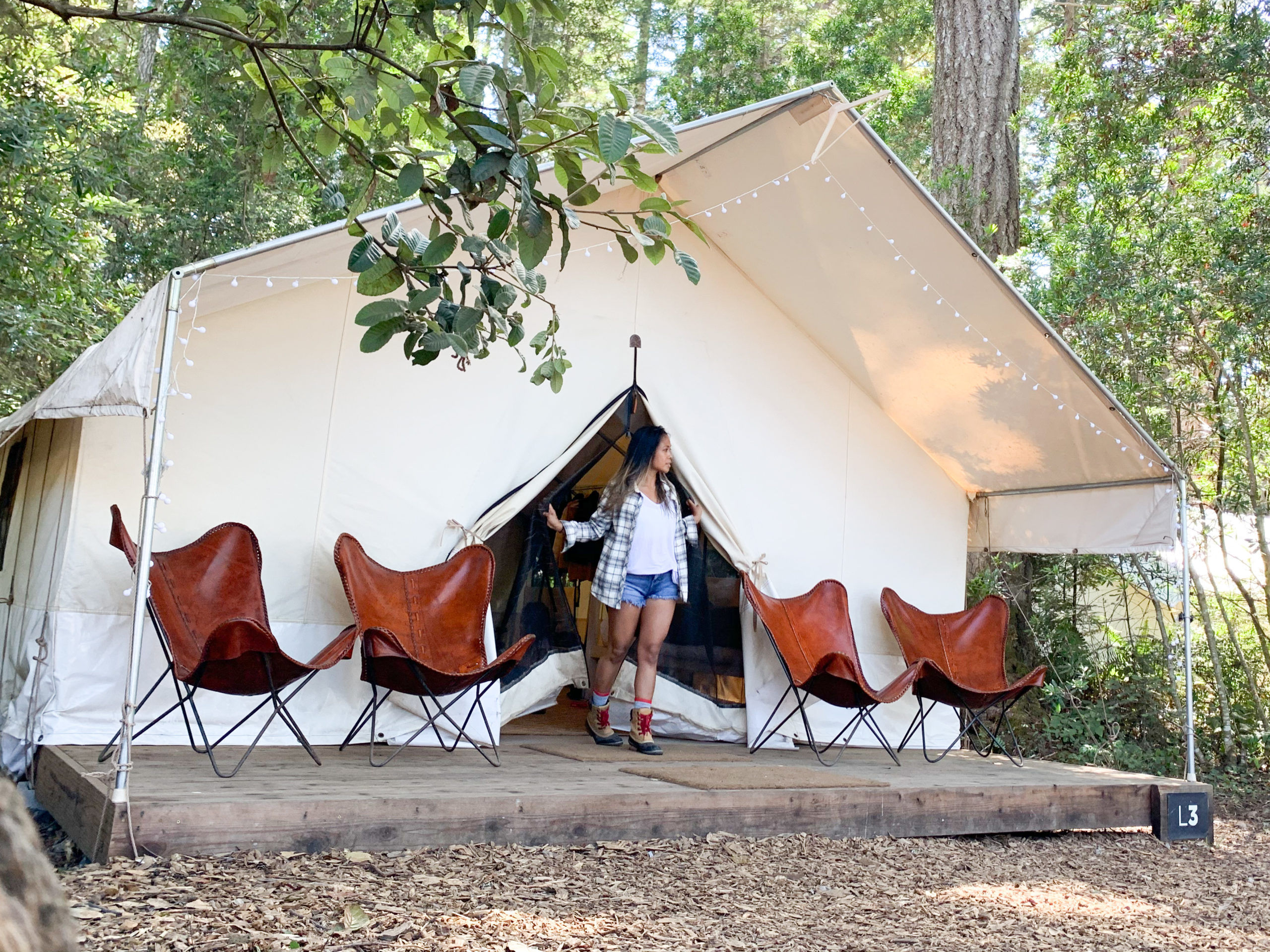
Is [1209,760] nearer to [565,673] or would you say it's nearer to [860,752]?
[860,752]

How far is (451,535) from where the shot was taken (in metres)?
4.37

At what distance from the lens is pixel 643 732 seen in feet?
14.2

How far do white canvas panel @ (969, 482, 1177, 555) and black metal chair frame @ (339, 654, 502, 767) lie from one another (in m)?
2.87

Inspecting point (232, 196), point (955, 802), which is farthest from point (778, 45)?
point (955, 802)

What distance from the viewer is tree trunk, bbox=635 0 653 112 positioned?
12141 mm

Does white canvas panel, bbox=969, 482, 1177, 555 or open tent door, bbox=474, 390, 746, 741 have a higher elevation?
white canvas panel, bbox=969, 482, 1177, 555

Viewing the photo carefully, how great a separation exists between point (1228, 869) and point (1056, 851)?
0.63m

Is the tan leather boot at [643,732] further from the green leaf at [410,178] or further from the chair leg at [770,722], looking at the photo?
the green leaf at [410,178]

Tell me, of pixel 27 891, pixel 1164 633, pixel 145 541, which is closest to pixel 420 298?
pixel 145 541

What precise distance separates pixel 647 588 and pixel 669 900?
1835mm

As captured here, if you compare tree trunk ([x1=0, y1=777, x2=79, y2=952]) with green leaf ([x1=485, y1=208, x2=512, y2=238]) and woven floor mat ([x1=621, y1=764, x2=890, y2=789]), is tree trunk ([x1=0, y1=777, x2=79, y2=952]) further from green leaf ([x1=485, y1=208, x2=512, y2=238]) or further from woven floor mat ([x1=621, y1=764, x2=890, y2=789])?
woven floor mat ([x1=621, y1=764, x2=890, y2=789])

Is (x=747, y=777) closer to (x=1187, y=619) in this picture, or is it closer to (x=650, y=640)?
(x=650, y=640)

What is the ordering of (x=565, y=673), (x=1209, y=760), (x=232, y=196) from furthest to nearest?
1. (x=232, y=196)
2. (x=1209, y=760)
3. (x=565, y=673)

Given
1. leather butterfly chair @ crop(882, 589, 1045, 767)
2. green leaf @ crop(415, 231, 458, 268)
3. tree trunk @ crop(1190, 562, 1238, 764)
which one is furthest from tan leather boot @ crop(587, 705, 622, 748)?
tree trunk @ crop(1190, 562, 1238, 764)
